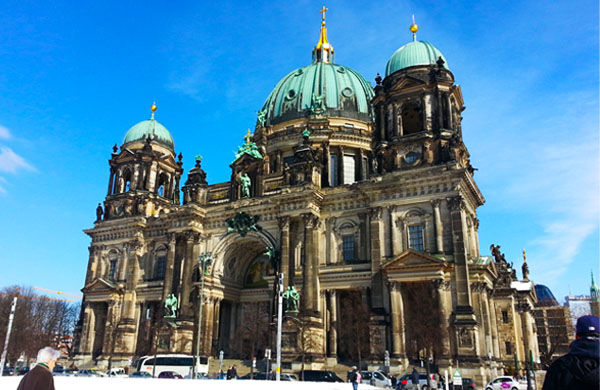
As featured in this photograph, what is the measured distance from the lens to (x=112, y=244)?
200 feet

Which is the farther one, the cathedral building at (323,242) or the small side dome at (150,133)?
the small side dome at (150,133)

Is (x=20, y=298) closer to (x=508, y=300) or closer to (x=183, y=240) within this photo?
(x=183, y=240)

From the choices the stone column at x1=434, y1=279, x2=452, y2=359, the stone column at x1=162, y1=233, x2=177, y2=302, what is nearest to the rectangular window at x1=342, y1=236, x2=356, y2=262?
the stone column at x1=434, y1=279, x2=452, y2=359

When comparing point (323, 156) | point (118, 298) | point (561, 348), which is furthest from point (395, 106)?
point (561, 348)

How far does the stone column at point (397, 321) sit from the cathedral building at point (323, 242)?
0.37 ft

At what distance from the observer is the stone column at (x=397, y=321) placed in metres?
39.3

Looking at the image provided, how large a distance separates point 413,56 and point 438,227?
55.3 ft

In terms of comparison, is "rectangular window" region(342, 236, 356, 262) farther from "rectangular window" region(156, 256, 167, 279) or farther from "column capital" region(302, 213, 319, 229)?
"rectangular window" region(156, 256, 167, 279)

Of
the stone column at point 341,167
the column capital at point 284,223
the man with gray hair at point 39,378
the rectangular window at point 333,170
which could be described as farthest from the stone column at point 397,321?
the man with gray hair at point 39,378

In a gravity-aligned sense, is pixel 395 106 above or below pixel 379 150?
above

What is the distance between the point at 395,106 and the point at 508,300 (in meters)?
26.1

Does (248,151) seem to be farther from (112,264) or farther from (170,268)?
(112,264)

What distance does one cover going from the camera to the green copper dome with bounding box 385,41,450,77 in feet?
157

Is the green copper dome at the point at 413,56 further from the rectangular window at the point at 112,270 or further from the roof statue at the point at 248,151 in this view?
the rectangular window at the point at 112,270
